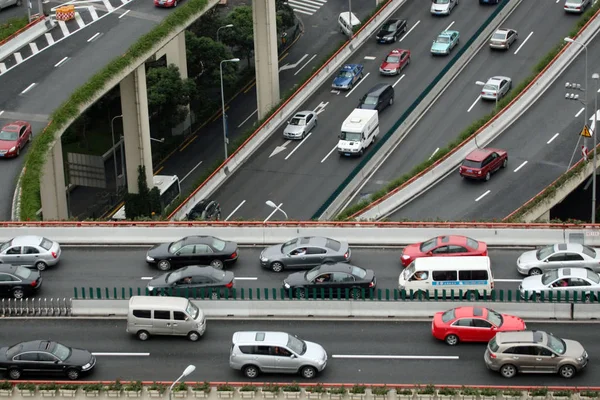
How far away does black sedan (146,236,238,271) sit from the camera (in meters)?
60.2

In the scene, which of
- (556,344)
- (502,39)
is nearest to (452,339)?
(556,344)

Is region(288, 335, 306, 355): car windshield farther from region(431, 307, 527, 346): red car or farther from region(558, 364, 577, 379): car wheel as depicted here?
region(558, 364, 577, 379): car wheel

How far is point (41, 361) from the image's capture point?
50906mm

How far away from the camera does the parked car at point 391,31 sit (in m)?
103

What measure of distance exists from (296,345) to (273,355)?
111 cm

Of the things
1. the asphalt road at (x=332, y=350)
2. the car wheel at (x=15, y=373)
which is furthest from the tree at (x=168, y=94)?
the car wheel at (x=15, y=373)

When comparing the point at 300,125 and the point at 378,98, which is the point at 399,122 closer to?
the point at 378,98

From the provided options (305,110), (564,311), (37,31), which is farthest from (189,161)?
(564,311)

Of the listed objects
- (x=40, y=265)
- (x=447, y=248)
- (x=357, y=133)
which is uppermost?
(x=447, y=248)

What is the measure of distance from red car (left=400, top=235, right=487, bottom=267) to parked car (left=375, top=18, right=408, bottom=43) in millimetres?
44768

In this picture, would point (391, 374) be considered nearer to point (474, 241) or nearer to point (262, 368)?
point (262, 368)

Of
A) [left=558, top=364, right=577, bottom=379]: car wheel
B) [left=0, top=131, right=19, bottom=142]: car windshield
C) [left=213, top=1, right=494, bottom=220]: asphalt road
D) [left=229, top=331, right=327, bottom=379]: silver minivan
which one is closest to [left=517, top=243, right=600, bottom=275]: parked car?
[left=558, top=364, right=577, bottom=379]: car wheel

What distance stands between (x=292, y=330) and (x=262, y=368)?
188 inches

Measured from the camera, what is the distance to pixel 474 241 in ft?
198
